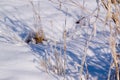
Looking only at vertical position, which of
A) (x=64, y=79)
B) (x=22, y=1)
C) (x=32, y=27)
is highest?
(x=22, y=1)

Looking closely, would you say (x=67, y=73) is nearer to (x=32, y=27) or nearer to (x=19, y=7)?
(x=32, y=27)

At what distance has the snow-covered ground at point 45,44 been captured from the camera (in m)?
2.32

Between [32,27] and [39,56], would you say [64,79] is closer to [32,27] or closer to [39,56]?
[39,56]

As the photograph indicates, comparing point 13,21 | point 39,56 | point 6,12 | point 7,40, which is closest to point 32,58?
point 39,56

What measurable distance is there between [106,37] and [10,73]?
112cm

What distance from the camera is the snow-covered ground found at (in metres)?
2.32

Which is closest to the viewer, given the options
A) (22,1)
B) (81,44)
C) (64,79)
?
(64,79)

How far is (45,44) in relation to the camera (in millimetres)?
2975

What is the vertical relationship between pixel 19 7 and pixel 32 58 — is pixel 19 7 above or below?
above

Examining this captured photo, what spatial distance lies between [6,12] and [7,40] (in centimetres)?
73

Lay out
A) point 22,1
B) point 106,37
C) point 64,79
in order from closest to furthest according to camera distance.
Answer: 1. point 64,79
2. point 106,37
3. point 22,1

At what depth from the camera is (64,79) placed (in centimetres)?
221

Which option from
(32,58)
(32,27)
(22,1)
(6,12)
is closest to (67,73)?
(32,58)

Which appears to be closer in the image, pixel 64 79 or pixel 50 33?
pixel 64 79
